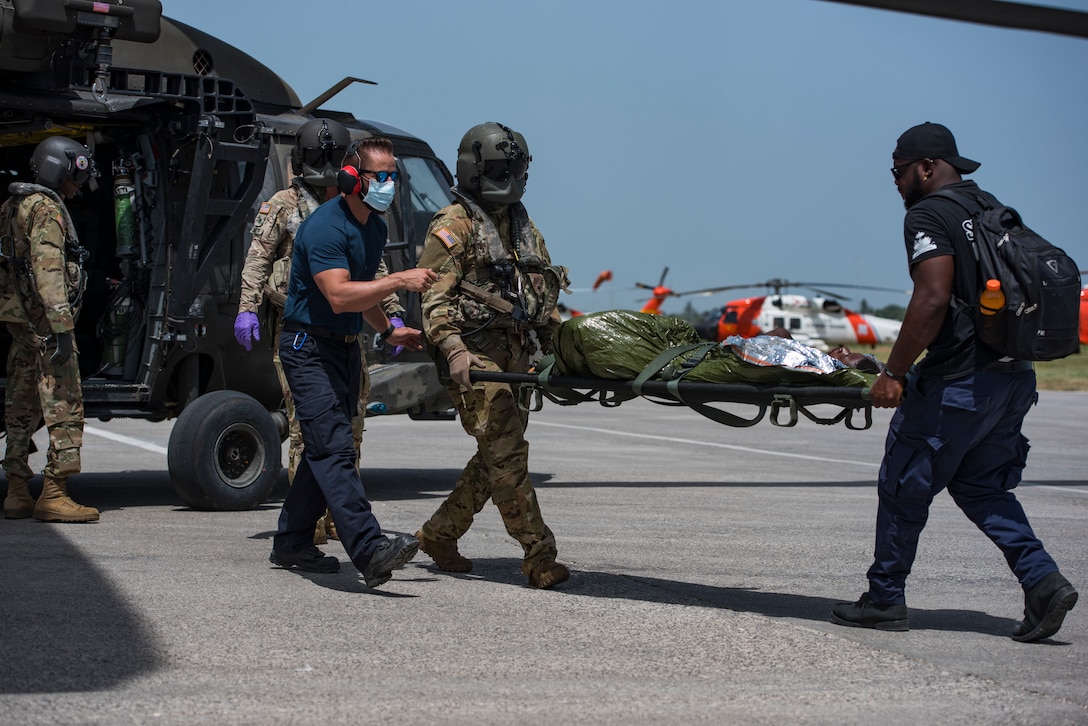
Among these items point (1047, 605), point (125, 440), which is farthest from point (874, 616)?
point (125, 440)

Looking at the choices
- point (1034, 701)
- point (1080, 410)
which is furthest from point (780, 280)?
point (1034, 701)

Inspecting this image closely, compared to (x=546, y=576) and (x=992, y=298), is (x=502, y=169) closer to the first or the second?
(x=546, y=576)

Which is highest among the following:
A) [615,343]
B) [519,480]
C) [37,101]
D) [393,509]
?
[37,101]

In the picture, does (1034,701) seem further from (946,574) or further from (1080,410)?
(1080,410)

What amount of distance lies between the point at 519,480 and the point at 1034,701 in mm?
2552

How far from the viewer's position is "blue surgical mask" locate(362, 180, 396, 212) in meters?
6.22

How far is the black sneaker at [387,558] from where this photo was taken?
593cm

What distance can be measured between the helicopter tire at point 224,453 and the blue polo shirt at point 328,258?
2636 mm

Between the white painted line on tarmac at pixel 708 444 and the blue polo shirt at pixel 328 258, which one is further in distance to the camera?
the white painted line on tarmac at pixel 708 444

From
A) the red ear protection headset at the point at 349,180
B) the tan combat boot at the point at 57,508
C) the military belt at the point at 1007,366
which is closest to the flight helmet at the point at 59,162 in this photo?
the tan combat boot at the point at 57,508

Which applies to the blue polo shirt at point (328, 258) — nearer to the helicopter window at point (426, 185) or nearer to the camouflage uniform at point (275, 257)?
the camouflage uniform at point (275, 257)

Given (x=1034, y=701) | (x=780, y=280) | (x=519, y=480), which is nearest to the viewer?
(x=1034, y=701)

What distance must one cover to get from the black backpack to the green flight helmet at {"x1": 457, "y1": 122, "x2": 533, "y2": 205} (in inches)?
84.7

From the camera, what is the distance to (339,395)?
6.37 m
